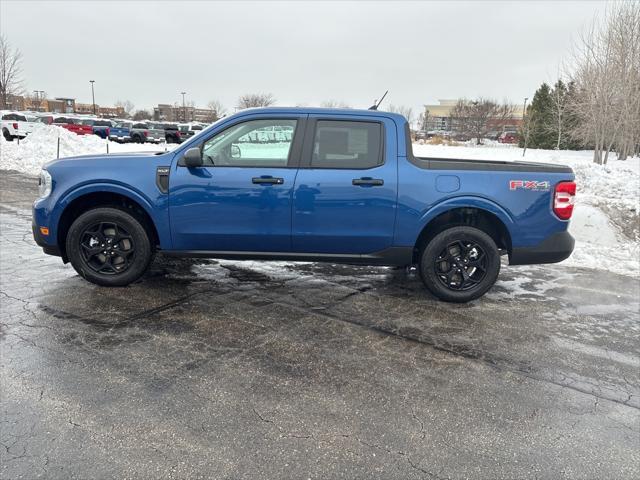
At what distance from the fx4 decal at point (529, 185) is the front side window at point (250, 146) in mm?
2262

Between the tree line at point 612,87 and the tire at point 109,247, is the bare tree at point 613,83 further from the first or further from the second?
the tire at point 109,247

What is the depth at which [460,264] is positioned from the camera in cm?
484

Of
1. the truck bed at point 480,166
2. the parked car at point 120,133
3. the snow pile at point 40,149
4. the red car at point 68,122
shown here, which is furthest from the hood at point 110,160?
the parked car at point 120,133

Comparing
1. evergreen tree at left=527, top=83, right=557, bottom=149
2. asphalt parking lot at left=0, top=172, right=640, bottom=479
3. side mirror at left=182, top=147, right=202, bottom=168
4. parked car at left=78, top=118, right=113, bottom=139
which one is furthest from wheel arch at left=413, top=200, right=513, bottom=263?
evergreen tree at left=527, top=83, right=557, bottom=149

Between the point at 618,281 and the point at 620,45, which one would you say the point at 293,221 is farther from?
the point at 620,45

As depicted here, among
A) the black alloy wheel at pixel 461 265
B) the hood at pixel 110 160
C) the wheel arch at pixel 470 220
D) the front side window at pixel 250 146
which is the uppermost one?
the front side window at pixel 250 146

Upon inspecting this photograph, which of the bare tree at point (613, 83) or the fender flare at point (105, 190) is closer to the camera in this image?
the fender flare at point (105, 190)

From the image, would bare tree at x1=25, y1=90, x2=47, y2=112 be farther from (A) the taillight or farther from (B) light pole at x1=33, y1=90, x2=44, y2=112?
(A) the taillight

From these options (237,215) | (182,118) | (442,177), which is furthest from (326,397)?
(182,118)

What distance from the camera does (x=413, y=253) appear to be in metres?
4.88

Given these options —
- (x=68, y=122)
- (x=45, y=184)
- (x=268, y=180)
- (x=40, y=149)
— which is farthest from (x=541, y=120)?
(x=45, y=184)

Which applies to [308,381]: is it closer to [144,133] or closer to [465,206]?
[465,206]

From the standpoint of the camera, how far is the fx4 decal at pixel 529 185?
4.63 metres

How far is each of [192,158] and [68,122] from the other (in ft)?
110
